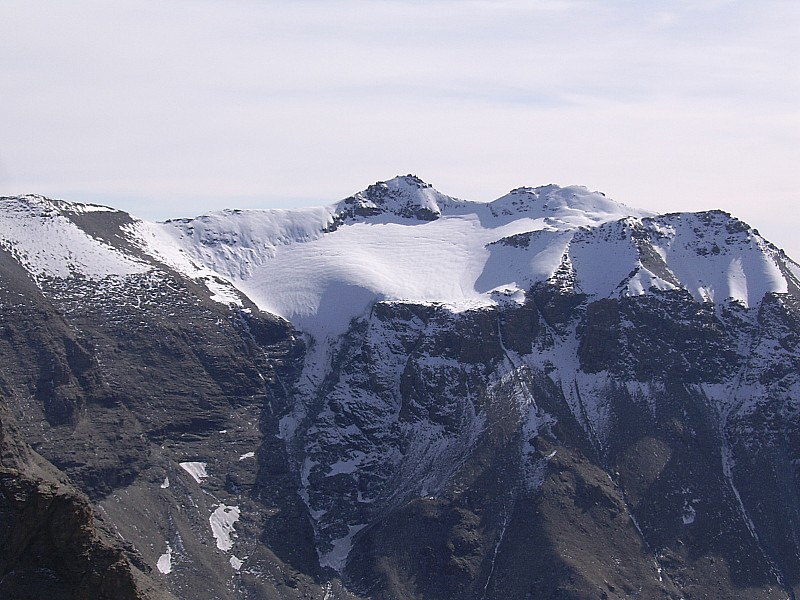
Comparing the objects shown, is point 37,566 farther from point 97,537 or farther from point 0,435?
point 0,435

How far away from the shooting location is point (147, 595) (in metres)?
61.8

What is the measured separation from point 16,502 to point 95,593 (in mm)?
5609

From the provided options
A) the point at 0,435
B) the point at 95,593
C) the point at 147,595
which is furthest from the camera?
the point at 0,435

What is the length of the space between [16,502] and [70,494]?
8.75 ft

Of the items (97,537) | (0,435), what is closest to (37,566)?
(97,537)

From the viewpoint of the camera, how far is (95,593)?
56.8 metres

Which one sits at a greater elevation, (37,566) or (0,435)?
(37,566)

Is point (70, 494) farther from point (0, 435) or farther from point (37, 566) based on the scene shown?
point (0, 435)

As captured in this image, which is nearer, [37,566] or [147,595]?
[37,566]

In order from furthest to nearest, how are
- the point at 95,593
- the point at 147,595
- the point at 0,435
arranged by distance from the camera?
the point at 0,435 → the point at 147,595 → the point at 95,593

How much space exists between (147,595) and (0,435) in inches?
2523

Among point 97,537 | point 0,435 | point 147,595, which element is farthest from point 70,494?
point 0,435

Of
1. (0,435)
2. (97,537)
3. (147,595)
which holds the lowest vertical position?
(0,435)

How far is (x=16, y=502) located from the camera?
58.5 m
